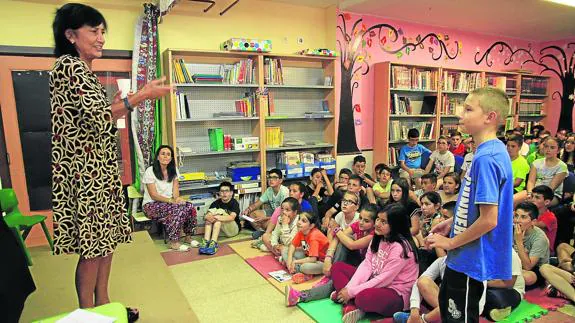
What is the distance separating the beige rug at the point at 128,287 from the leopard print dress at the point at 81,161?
641mm

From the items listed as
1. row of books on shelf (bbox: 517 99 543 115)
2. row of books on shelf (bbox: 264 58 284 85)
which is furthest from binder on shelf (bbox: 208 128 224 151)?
row of books on shelf (bbox: 517 99 543 115)

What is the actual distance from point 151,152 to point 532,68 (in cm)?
760

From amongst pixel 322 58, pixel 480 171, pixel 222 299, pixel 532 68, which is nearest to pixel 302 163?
pixel 322 58

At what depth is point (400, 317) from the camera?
2.29m

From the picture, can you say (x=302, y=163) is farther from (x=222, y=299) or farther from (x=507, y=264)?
(x=507, y=264)

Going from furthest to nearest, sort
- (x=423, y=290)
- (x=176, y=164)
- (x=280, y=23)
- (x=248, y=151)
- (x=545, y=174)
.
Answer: (x=280, y=23) < (x=248, y=151) < (x=176, y=164) < (x=545, y=174) < (x=423, y=290)

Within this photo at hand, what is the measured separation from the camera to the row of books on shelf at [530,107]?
7155 mm

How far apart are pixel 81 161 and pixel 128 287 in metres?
1.15

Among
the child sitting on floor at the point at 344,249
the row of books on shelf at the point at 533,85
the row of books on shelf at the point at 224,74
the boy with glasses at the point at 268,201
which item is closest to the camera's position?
the child sitting on floor at the point at 344,249

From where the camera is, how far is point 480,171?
4.82 feet

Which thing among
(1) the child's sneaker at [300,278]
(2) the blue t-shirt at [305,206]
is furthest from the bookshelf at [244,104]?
(1) the child's sneaker at [300,278]

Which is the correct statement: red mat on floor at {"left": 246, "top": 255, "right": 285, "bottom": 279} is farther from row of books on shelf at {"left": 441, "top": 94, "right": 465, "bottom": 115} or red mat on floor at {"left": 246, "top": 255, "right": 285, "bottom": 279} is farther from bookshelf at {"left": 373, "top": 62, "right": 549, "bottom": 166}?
row of books on shelf at {"left": 441, "top": 94, "right": 465, "bottom": 115}

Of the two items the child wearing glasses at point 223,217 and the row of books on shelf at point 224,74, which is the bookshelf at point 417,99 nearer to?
the row of books on shelf at point 224,74

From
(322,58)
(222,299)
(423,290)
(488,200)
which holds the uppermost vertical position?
(322,58)
